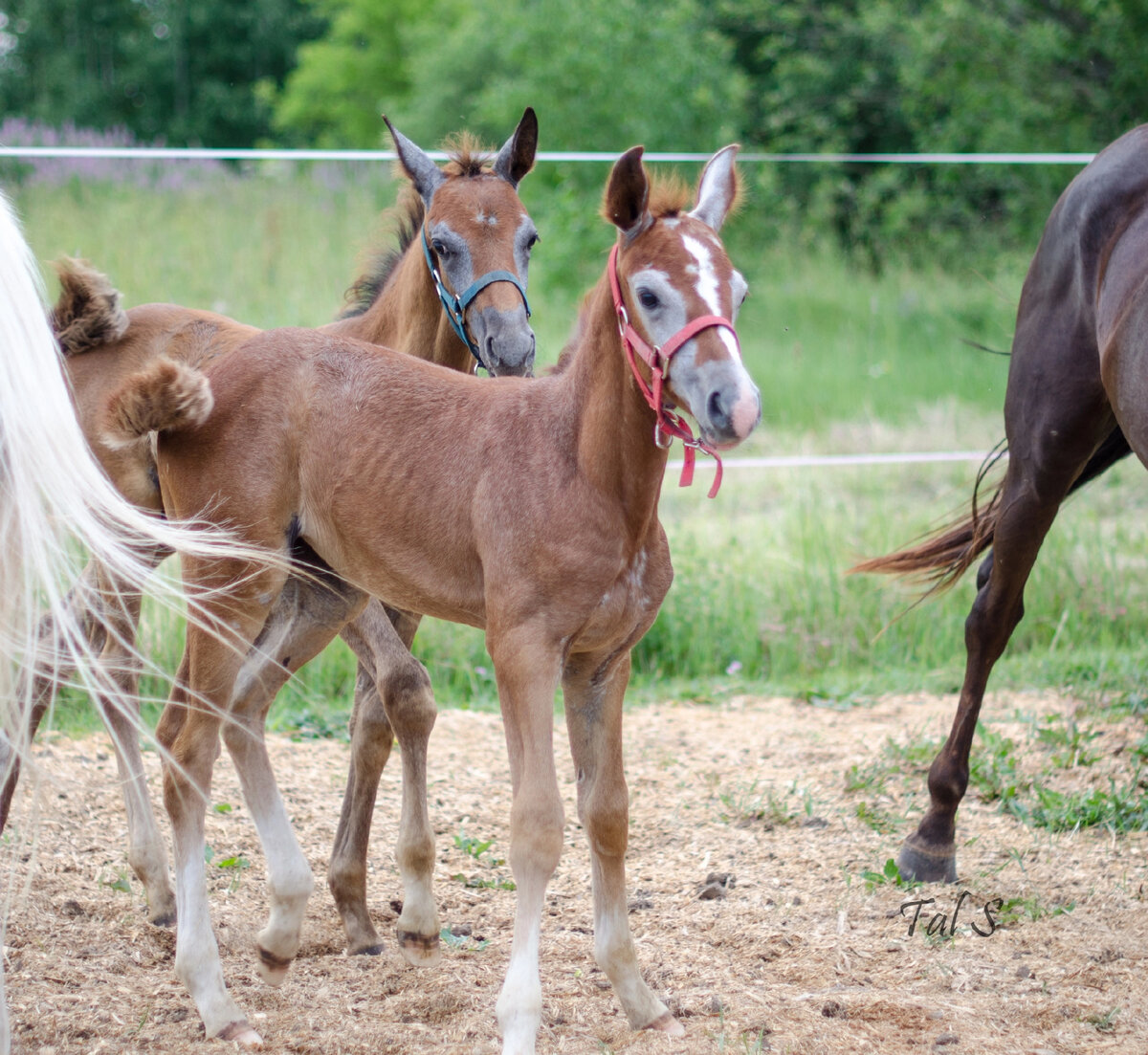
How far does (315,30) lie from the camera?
27344 millimetres

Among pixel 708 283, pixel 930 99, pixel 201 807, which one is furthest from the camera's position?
pixel 930 99

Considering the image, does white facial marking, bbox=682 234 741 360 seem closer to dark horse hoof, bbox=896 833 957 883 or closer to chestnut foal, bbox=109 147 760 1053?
chestnut foal, bbox=109 147 760 1053

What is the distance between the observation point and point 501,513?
2650mm

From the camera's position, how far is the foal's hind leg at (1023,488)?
3691 millimetres

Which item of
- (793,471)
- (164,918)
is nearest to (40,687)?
(164,918)

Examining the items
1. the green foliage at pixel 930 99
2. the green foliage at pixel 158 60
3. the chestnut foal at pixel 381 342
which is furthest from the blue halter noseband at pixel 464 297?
the green foliage at pixel 158 60

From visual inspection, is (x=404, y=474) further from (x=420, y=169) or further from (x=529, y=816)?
(x=420, y=169)

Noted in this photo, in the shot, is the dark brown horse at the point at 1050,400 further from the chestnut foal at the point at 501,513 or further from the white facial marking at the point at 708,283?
the white facial marking at the point at 708,283

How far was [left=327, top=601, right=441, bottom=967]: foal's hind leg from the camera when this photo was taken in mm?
3180

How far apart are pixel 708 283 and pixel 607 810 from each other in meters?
1.21

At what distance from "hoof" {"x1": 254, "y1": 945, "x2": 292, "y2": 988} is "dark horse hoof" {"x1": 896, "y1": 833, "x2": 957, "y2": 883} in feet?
6.18

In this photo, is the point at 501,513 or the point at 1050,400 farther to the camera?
the point at 1050,400

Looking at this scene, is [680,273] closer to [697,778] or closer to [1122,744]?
[697,778]

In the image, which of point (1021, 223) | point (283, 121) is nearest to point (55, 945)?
point (1021, 223)
